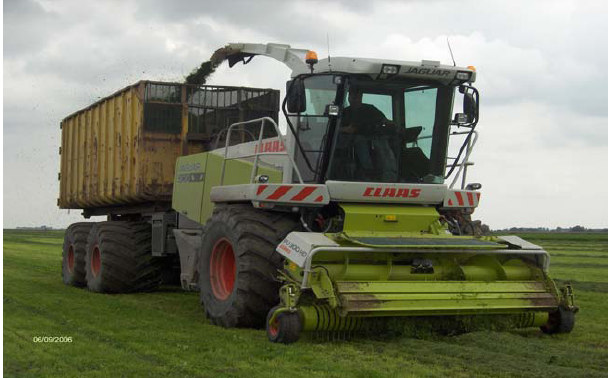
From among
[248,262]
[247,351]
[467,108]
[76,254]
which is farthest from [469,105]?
[76,254]

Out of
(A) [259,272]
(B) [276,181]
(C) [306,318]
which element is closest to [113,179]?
(B) [276,181]

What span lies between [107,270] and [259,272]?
19.4 feet

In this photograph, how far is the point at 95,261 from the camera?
15.1 m

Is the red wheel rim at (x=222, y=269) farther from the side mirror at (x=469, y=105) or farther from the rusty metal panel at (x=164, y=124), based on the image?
the rusty metal panel at (x=164, y=124)

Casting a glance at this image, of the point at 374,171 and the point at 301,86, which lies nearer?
Result: the point at 301,86

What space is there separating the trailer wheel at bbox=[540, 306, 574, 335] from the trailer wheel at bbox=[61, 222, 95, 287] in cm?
963

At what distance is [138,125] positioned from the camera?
44.5 feet

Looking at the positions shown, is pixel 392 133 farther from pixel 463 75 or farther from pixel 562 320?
pixel 562 320

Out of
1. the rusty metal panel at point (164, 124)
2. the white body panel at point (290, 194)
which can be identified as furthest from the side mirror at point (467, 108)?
the rusty metal panel at point (164, 124)

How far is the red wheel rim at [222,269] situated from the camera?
32.0 feet

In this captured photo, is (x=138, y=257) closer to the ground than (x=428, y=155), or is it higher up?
closer to the ground

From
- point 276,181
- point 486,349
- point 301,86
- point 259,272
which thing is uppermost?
point 301,86

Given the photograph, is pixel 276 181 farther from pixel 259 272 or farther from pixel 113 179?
pixel 113 179

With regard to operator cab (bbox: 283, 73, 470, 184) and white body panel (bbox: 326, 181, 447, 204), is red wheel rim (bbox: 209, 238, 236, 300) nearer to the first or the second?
operator cab (bbox: 283, 73, 470, 184)
